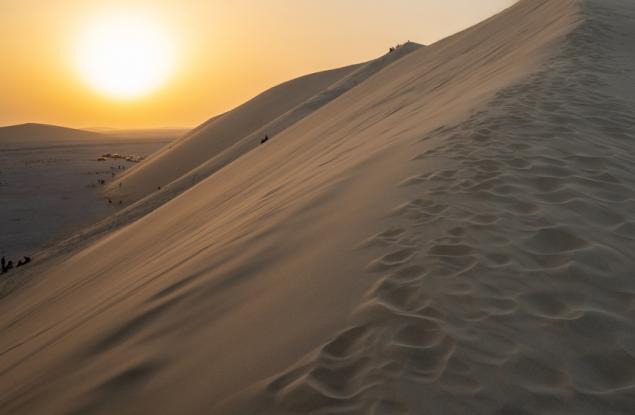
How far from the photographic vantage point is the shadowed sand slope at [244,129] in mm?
15516

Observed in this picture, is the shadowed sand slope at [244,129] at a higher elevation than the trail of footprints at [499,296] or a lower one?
higher

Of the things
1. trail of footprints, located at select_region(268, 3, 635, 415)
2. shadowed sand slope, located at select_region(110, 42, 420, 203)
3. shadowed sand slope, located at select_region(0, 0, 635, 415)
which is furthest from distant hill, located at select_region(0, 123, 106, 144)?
trail of footprints, located at select_region(268, 3, 635, 415)

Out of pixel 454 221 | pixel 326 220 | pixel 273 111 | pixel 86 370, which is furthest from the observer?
pixel 273 111

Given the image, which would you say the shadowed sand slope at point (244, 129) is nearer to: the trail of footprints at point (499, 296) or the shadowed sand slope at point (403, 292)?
the shadowed sand slope at point (403, 292)

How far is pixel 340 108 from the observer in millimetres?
11859

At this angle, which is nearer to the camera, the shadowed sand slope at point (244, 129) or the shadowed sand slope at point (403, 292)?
the shadowed sand slope at point (403, 292)

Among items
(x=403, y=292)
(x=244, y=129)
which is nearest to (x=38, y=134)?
(x=244, y=129)

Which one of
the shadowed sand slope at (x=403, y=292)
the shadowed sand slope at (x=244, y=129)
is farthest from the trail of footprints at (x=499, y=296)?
the shadowed sand slope at (x=244, y=129)

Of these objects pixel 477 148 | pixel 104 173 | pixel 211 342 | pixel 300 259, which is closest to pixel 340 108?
pixel 477 148

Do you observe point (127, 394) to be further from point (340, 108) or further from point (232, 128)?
point (232, 128)

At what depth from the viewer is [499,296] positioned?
87.1 inches

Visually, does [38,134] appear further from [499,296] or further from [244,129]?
[499,296]

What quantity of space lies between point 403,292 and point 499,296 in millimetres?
408

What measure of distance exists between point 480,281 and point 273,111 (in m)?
20.1
